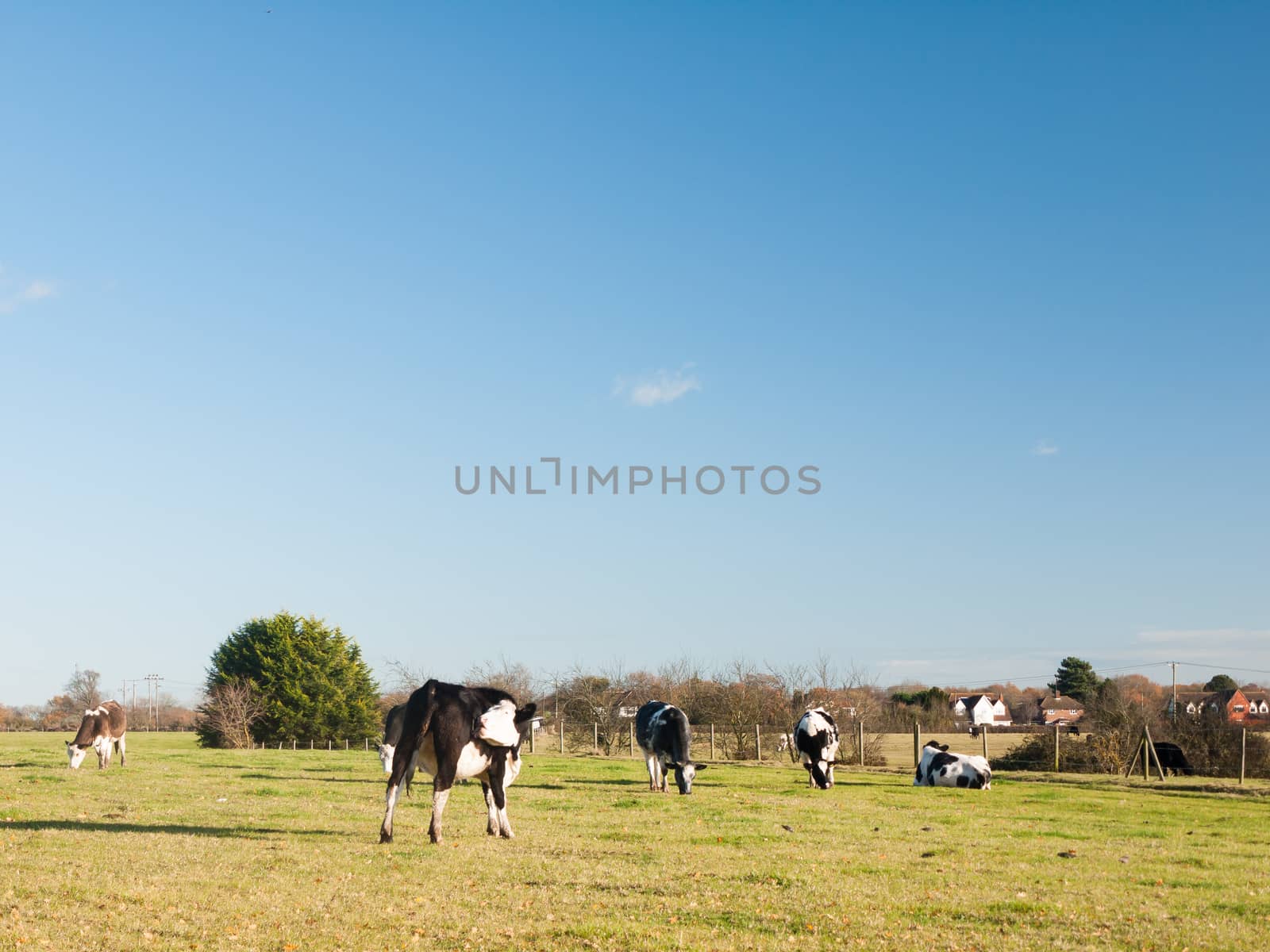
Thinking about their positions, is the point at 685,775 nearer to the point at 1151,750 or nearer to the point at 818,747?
the point at 818,747

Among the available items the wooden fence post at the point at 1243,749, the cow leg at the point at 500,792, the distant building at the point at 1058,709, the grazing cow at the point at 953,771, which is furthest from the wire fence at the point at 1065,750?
the distant building at the point at 1058,709

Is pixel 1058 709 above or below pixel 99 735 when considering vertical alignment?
below

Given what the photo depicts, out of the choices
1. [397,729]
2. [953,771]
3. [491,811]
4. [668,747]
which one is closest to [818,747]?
[953,771]

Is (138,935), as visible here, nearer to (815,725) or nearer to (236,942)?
(236,942)

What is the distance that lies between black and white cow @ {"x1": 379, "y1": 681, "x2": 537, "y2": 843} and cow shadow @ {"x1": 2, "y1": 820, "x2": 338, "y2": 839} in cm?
196

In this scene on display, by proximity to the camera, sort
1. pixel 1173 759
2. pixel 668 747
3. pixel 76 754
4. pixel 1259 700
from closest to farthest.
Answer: pixel 668 747
pixel 76 754
pixel 1173 759
pixel 1259 700

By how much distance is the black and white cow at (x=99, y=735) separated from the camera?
34.1m

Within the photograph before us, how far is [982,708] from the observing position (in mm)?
137625

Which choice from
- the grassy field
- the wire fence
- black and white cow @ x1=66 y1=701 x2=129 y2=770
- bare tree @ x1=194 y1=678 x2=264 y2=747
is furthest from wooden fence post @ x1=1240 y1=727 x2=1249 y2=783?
bare tree @ x1=194 y1=678 x2=264 y2=747

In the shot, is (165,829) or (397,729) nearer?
(165,829)

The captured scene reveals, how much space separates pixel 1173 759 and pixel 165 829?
3602 cm

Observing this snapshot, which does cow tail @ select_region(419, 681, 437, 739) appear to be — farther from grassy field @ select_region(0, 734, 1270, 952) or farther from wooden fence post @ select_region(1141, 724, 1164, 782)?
wooden fence post @ select_region(1141, 724, 1164, 782)

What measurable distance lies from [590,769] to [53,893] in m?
26.1

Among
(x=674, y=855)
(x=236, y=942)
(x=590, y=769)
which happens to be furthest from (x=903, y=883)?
(x=590, y=769)
